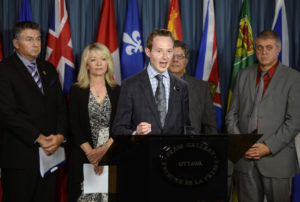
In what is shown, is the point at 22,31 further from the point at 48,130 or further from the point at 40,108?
the point at 48,130

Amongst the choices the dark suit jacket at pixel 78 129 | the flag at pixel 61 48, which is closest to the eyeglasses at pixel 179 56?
the dark suit jacket at pixel 78 129

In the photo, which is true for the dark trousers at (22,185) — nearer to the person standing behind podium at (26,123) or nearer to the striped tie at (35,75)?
the person standing behind podium at (26,123)

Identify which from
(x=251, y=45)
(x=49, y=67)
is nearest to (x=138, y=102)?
(x=49, y=67)

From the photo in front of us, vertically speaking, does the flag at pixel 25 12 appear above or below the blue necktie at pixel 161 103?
above

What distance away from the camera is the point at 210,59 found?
4141 millimetres

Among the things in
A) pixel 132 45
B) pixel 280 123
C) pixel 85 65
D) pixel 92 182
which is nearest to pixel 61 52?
pixel 85 65

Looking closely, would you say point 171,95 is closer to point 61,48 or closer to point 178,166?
point 178,166

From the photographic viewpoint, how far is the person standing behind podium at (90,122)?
10.7ft

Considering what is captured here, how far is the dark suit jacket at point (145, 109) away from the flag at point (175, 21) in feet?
6.91

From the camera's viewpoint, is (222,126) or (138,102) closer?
(138,102)

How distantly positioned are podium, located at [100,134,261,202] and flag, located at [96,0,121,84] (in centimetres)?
247

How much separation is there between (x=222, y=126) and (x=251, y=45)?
1.04m

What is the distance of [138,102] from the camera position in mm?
2027

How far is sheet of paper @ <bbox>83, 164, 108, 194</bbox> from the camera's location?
3289 mm
